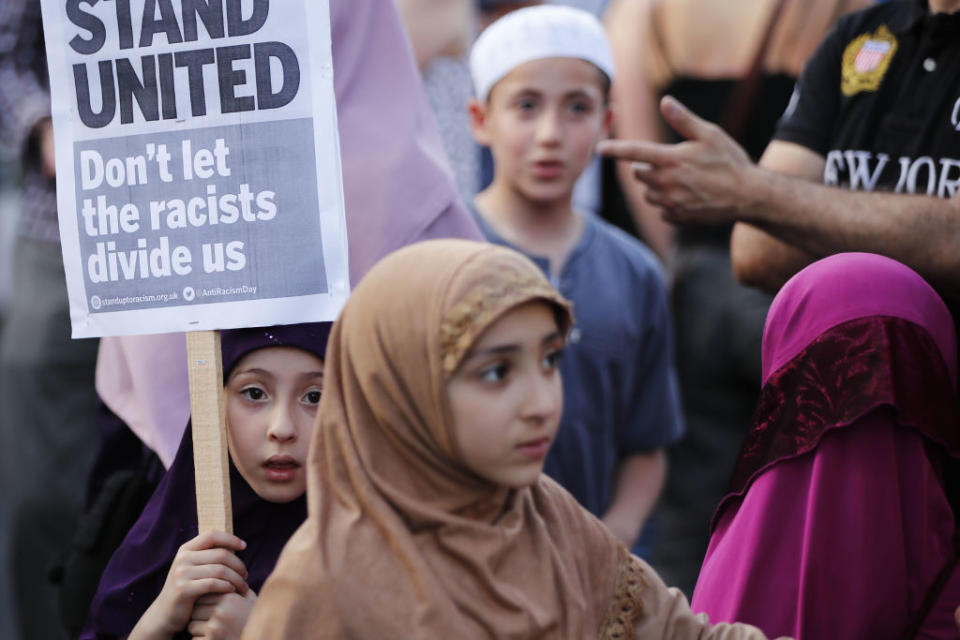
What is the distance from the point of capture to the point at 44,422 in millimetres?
5000

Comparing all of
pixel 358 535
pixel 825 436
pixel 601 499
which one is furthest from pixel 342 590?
pixel 601 499

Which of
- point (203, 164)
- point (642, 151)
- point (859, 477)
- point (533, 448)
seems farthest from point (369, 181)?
point (859, 477)

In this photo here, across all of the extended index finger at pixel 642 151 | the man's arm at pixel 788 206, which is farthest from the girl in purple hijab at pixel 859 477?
the extended index finger at pixel 642 151

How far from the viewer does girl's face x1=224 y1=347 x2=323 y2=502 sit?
8.55 ft

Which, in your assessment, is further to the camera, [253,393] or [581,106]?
[581,106]

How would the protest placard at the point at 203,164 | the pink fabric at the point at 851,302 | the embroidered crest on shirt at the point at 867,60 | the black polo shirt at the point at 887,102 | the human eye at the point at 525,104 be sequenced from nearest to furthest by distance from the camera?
the pink fabric at the point at 851,302 < the protest placard at the point at 203,164 < the black polo shirt at the point at 887,102 < the embroidered crest on shirt at the point at 867,60 < the human eye at the point at 525,104

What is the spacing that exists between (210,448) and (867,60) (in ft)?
6.12

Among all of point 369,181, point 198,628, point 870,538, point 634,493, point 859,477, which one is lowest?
point 634,493

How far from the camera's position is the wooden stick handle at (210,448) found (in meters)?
2.54

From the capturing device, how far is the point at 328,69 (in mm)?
2654

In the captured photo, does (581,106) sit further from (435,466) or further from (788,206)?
(435,466)

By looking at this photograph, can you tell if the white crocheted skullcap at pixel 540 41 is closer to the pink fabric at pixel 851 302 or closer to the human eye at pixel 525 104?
the human eye at pixel 525 104

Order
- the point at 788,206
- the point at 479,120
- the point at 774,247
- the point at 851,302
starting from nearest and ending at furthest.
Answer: the point at 851,302, the point at 788,206, the point at 774,247, the point at 479,120

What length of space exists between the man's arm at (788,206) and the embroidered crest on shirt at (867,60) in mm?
306
